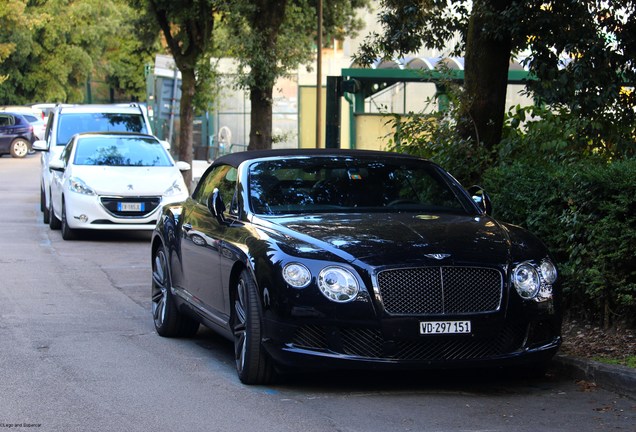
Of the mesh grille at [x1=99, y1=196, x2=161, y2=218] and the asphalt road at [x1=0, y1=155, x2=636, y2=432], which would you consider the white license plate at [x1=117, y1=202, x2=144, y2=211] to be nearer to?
the mesh grille at [x1=99, y1=196, x2=161, y2=218]

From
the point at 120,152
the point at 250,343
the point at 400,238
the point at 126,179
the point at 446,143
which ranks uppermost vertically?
the point at 446,143

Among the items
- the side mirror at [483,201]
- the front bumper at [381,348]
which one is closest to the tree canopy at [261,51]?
the side mirror at [483,201]

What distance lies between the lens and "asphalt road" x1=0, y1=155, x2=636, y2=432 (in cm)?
642

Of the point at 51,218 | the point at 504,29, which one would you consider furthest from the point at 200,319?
the point at 51,218

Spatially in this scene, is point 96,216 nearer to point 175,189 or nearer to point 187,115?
point 175,189

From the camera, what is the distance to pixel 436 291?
6988 millimetres

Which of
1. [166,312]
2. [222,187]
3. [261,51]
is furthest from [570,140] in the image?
[261,51]

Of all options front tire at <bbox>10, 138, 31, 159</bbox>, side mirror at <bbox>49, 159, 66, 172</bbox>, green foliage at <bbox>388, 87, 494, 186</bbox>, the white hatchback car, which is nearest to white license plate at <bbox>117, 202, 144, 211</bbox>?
the white hatchback car

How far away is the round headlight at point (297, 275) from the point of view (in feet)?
22.8

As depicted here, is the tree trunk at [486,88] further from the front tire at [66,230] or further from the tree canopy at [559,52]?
the front tire at [66,230]

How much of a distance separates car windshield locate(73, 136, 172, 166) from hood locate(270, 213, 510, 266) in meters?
10.8

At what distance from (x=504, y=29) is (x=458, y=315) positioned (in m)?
6.05

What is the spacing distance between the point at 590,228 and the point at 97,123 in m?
14.3

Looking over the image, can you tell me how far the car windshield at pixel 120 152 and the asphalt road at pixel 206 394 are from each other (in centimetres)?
774
